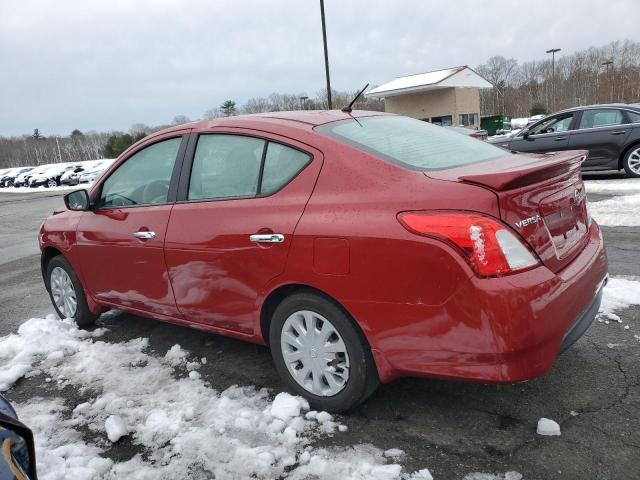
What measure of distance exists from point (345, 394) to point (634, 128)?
1003 centimetres

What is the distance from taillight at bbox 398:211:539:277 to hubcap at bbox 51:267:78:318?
3.59 metres

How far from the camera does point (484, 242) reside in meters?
2.25

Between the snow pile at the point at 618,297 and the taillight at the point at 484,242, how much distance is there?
2035mm

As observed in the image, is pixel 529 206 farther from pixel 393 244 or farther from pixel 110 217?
pixel 110 217

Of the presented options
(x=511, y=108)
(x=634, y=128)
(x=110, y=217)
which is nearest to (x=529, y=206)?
(x=110, y=217)

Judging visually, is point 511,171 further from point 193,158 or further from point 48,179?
point 48,179

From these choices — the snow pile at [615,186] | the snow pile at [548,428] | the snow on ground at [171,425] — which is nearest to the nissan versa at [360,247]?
the snow on ground at [171,425]

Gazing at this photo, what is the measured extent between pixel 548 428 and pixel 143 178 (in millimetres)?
3083

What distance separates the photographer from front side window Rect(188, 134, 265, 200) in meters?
3.16

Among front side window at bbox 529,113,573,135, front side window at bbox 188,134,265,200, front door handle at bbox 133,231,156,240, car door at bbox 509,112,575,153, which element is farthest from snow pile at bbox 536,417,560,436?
front side window at bbox 529,113,573,135

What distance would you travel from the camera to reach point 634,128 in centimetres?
1026

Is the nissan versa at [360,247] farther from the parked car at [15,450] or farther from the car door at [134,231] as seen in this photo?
the parked car at [15,450]

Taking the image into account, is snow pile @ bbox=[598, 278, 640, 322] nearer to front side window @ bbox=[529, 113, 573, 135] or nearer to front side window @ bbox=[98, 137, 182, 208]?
front side window @ bbox=[98, 137, 182, 208]

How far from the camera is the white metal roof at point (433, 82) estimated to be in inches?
1588
